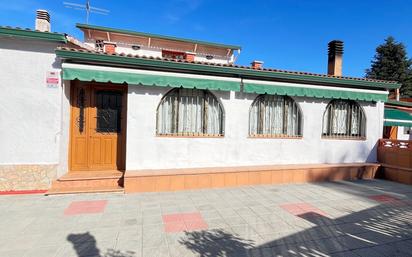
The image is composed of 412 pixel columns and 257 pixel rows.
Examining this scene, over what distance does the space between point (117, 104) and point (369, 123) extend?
11624mm

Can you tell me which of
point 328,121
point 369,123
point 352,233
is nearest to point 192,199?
point 352,233

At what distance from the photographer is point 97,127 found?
29.5 feet

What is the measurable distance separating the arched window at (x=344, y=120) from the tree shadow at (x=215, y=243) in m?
7.92

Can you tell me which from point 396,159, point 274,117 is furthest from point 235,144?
point 396,159

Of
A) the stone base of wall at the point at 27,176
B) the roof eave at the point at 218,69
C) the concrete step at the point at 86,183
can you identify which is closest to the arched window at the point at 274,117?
the roof eave at the point at 218,69

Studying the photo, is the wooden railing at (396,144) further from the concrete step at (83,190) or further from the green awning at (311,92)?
the concrete step at (83,190)

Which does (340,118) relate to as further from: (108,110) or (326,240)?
(108,110)

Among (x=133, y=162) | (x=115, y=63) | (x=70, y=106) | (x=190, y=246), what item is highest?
(x=115, y=63)

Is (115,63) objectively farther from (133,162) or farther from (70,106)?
(133,162)

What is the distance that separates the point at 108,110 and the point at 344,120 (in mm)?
10629

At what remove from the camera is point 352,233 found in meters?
5.31

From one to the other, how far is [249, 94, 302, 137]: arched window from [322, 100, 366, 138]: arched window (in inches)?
61.0

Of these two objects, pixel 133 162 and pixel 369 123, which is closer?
pixel 133 162

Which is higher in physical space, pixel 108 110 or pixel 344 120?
pixel 108 110
